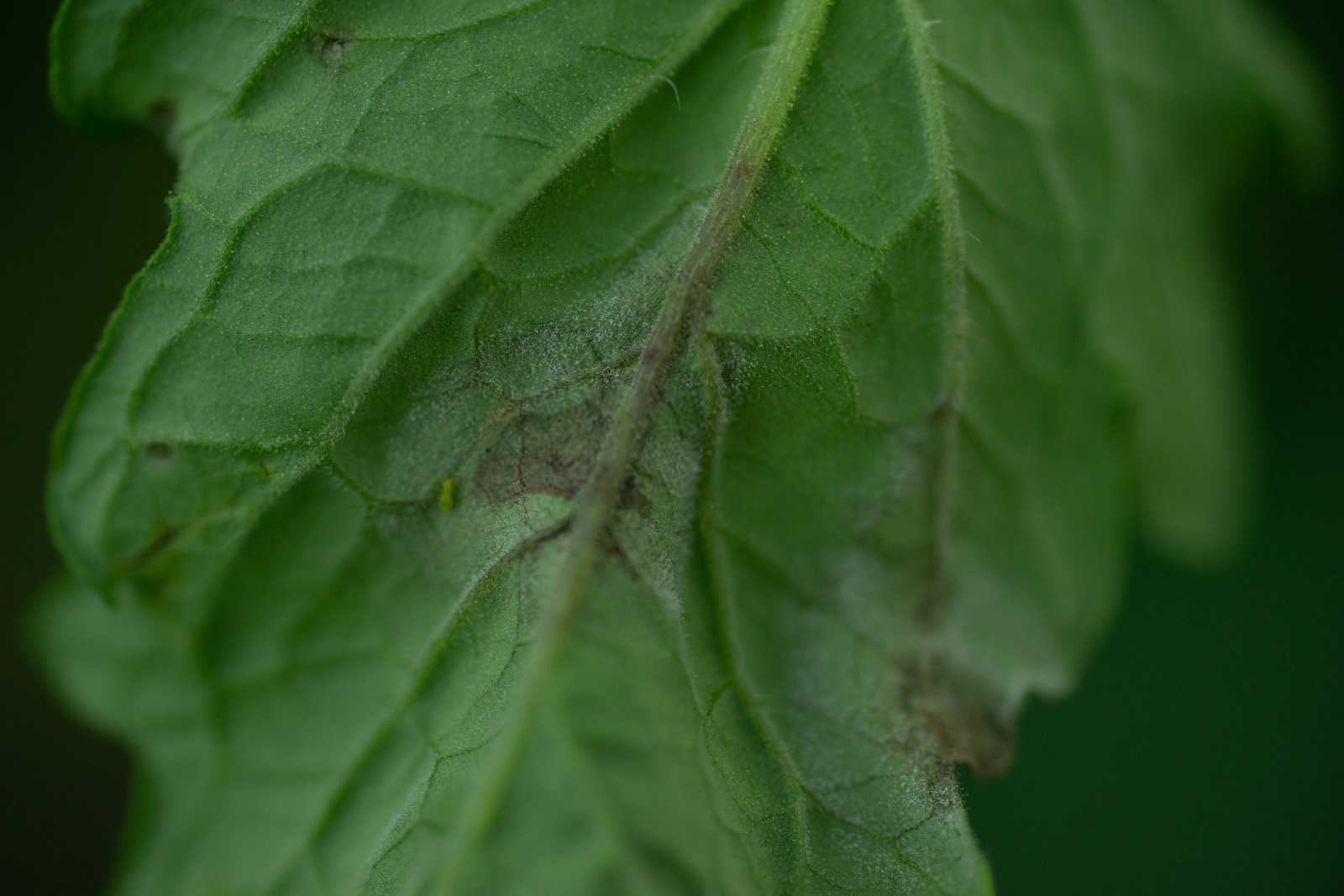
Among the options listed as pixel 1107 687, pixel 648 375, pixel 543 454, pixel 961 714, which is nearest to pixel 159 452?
pixel 543 454

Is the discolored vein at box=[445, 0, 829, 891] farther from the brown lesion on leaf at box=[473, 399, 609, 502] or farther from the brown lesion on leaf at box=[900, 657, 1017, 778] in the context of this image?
the brown lesion on leaf at box=[900, 657, 1017, 778]

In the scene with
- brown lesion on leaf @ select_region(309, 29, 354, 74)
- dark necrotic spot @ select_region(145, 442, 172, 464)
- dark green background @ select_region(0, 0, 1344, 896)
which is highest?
brown lesion on leaf @ select_region(309, 29, 354, 74)

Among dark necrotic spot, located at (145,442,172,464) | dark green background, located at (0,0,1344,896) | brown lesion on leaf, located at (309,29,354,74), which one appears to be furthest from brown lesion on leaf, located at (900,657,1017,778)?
brown lesion on leaf, located at (309,29,354,74)

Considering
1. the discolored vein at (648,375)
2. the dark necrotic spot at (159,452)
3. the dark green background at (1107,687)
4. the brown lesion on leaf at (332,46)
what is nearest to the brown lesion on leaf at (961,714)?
the discolored vein at (648,375)

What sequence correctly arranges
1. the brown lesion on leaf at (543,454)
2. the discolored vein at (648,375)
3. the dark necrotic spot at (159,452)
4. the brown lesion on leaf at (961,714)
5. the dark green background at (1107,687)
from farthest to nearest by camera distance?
the dark green background at (1107,687), the brown lesion on leaf at (961,714), the dark necrotic spot at (159,452), the brown lesion on leaf at (543,454), the discolored vein at (648,375)

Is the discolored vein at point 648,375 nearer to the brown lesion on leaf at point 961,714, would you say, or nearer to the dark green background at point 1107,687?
the brown lesion on leaf at point 961,714
